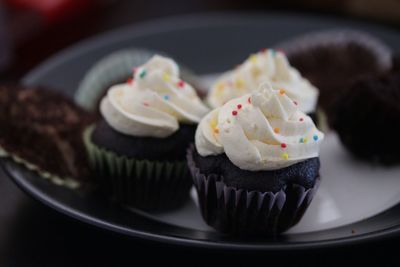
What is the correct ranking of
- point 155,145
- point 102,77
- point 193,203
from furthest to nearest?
point 102,77, point 193,203, point 155,145

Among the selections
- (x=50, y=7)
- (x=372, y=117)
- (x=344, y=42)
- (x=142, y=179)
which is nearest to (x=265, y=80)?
(x=372, y=117)

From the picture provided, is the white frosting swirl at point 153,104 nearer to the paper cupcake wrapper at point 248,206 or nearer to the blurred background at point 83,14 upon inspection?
the paper cupcake wrapper at point 248,206

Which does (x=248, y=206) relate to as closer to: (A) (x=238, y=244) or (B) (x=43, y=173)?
(A) (x=238, y=244)

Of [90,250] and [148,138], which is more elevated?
[148,138]

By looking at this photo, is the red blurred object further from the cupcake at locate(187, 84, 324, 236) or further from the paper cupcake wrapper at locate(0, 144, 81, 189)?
the cupcake at locate(187, 84, 324, 236)

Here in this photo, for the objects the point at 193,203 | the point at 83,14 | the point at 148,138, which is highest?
the point at 148,138

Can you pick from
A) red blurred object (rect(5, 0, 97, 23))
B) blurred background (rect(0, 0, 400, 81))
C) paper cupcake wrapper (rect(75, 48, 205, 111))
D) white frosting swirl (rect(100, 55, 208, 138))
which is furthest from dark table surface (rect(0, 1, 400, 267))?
red blurred object (rect(5, 0, 97, 23))

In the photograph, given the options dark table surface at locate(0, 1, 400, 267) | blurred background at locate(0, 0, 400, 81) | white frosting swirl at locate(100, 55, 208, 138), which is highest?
white frosting swirl at locate(100, 55, 208, 138)

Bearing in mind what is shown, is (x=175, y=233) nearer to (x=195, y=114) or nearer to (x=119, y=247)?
(x=119, y=247)
